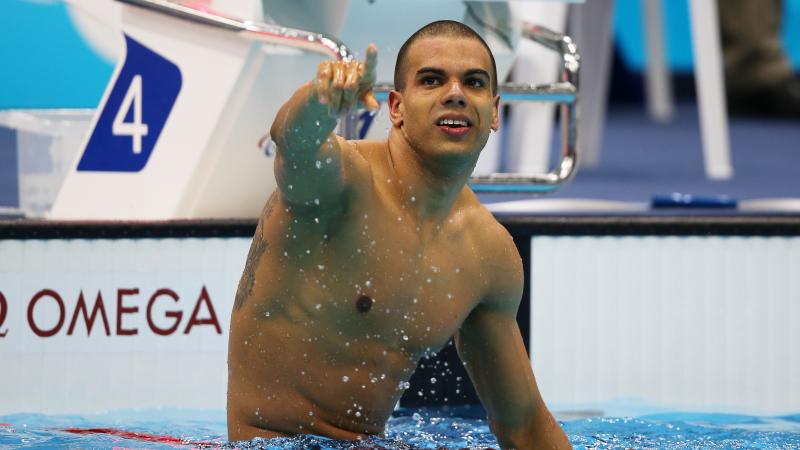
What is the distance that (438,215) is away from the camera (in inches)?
84.2

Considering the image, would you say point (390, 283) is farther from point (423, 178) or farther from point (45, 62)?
point (45, 62)

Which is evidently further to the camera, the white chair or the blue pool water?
the white chair

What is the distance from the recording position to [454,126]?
6.31 feet

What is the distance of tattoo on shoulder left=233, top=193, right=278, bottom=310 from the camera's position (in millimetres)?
2061

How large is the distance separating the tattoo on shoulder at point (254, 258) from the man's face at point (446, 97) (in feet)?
0.85

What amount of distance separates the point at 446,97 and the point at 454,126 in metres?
0.05

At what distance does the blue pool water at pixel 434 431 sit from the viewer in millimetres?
2402

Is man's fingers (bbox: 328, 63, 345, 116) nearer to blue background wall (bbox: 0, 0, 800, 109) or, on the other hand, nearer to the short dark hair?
the short dark hair

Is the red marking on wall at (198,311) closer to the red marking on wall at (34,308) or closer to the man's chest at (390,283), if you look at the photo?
the red marking on wall at (34,308)

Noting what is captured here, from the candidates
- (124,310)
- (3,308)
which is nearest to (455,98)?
(124,310)

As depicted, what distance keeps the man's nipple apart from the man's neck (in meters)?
0.16

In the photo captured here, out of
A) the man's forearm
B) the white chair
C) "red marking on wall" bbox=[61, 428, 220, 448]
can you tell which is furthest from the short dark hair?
the white chair

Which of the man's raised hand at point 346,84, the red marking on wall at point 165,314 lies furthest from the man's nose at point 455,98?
the red marking on wall at point 165,314

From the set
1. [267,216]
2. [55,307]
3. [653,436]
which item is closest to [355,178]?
[267,216]
